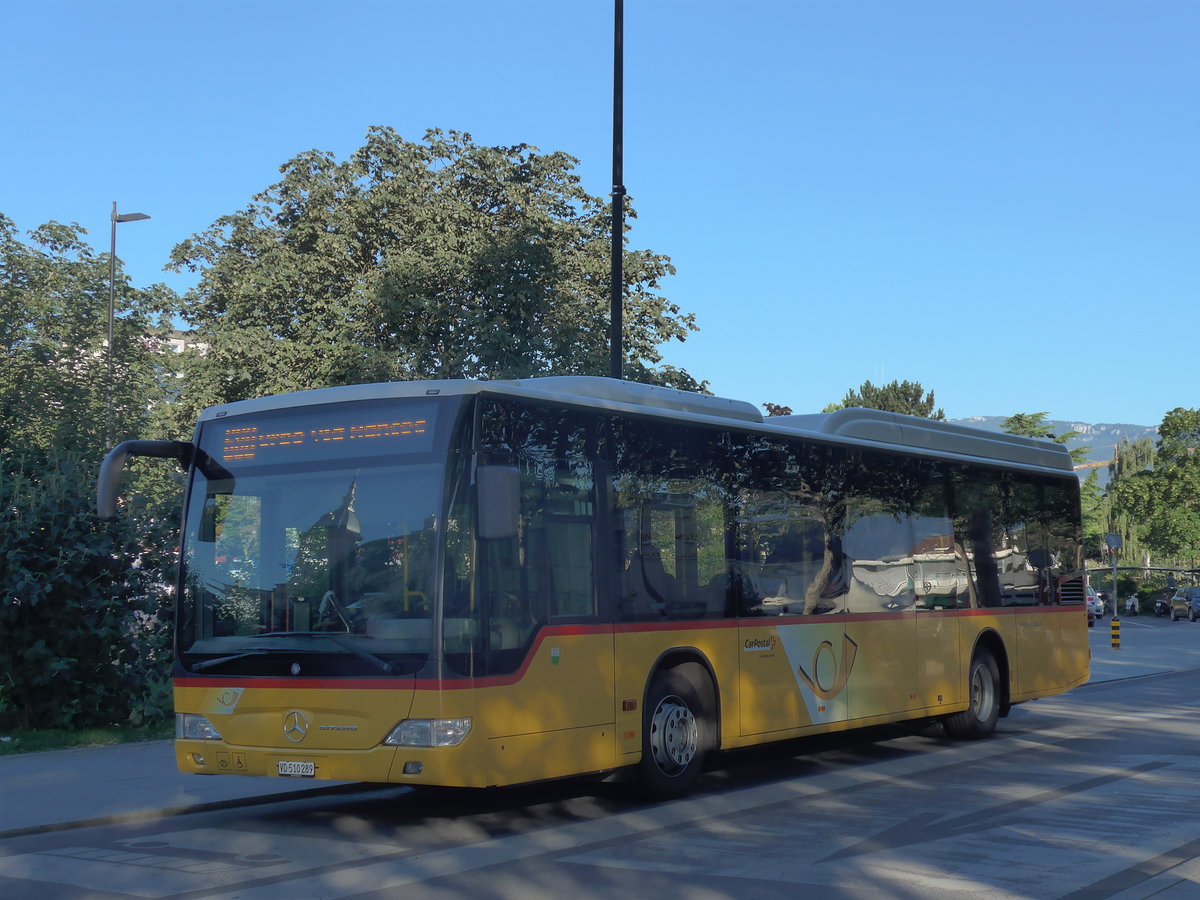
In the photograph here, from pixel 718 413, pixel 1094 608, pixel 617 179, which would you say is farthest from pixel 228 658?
pixel 1094 608

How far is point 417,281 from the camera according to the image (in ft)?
107

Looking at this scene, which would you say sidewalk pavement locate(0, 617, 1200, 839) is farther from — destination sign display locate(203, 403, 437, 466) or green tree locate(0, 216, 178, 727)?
destination sign display locate(203, 403, 437, 466)

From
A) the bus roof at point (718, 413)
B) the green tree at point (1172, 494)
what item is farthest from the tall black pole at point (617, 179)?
the green tree at point (1172, 494)

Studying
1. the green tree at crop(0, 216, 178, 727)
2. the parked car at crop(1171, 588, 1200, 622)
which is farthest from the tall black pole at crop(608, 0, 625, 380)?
the parked car at crop(1171, 588, 1200, 622)

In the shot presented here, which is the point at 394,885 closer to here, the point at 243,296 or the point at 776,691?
the point at 776,691

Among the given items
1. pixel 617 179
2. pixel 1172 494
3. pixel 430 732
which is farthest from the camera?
pixel 1172 494

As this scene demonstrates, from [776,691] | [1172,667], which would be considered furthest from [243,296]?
[776,691]

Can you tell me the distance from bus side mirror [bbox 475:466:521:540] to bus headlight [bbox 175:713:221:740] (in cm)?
252

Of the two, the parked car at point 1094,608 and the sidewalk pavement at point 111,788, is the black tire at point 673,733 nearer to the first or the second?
the sidewalk pavement at point 111,788

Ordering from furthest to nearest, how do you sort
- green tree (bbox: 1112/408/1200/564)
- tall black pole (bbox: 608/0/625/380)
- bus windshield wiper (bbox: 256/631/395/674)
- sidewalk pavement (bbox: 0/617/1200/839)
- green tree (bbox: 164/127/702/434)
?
green tree (bbox: 1112/408/1200/564), green tree (bbox: 164/127/702/434), tall black pole (bbox: 608/0/625/380), sidewalk pavement (bbox: 0/617/1200/839), bus windshield wiper (bbox: 256/631/395/674)

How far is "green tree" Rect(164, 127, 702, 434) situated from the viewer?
32.3 m

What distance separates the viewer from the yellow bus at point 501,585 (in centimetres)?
924

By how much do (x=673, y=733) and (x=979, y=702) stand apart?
6059 mm

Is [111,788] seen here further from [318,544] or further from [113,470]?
[318,544]
